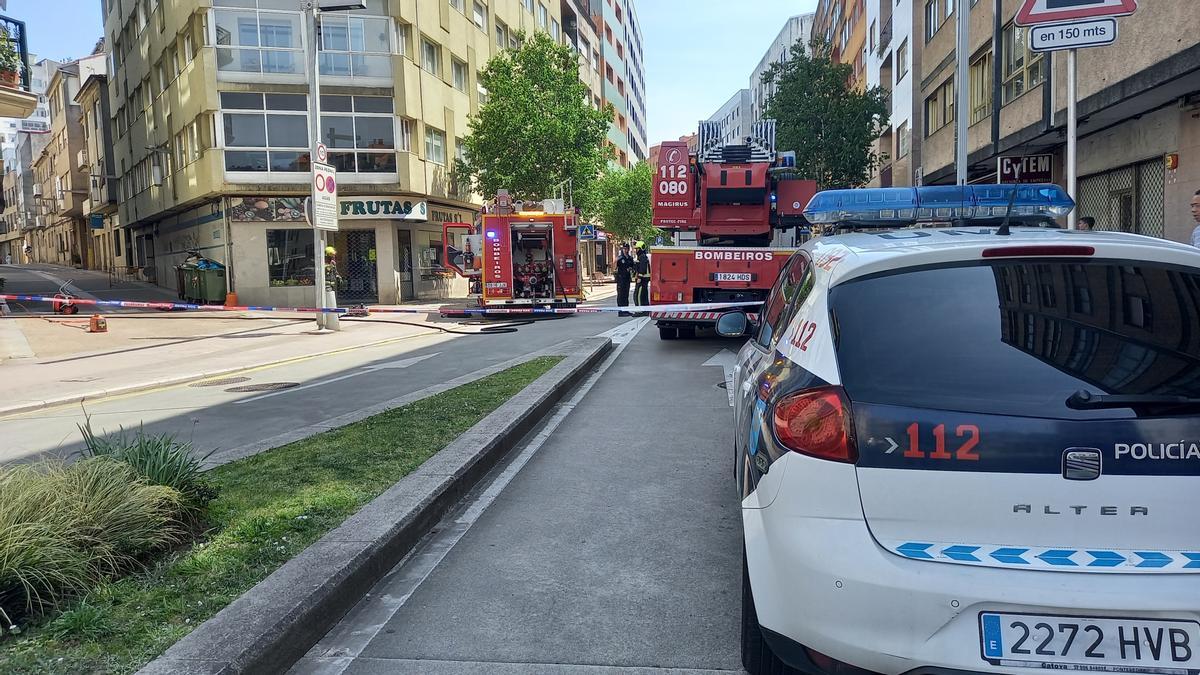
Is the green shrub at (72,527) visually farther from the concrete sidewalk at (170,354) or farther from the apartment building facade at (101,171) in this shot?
the apartment building facade at (101,171)

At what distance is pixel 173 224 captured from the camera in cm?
3734

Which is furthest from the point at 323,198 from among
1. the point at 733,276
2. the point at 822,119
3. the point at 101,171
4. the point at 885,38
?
the point at 101,171

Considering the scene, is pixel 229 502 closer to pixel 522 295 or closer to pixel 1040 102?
pixel 1040 102

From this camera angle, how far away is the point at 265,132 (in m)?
28.1

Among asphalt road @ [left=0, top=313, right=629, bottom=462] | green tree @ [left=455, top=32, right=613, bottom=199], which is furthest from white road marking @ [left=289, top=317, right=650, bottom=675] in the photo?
green tree @ [left=455, top=32, right=613, bottom=199]

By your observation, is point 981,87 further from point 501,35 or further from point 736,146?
point 501,35

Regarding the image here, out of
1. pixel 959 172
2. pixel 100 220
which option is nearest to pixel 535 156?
pixel 959 172

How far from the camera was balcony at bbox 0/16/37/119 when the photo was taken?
60.8 feet

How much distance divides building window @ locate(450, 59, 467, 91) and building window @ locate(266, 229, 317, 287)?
32.5 feet

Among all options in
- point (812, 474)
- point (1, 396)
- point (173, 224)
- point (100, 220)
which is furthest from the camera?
point (100, 220)

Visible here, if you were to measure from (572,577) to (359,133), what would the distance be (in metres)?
27.2

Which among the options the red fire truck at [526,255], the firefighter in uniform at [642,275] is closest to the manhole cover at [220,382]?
the red fire truck at [526,255]

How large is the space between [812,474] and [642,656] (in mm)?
1252

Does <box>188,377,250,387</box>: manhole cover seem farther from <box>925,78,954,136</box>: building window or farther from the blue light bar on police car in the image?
<box>925,78,954,136</box>: building window
